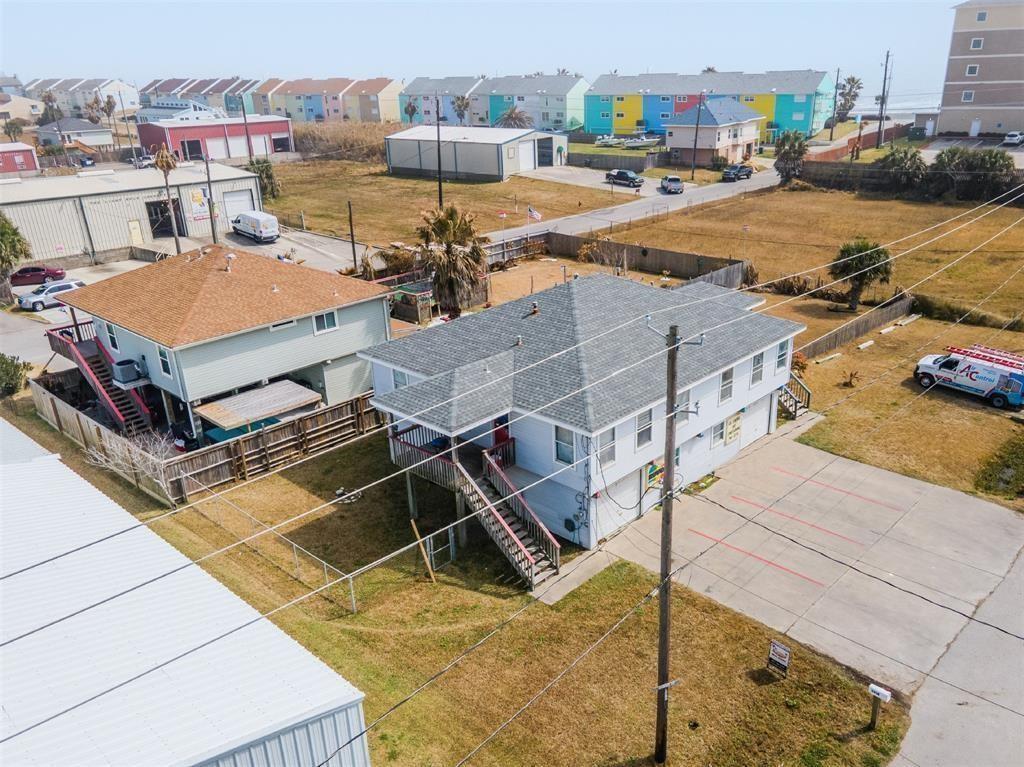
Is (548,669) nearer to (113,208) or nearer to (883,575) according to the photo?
(883,575)

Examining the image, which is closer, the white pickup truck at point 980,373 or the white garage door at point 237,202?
the white pickup truck at point 980,373

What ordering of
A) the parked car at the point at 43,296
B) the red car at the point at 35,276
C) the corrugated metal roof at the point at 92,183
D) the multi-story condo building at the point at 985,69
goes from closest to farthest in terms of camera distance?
the parked car at the point at 43,296
the red car at the point at 35,276
the corrugated metal roof at the point at 92,183
the multi-story condo building at the point at 985,69

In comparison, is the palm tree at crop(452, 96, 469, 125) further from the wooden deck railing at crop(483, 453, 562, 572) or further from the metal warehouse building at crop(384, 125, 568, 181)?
the wooden deck railing at crop(483, 453, 562, 572)

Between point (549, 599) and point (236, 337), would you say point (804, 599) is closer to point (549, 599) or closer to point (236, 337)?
point (549, 599)

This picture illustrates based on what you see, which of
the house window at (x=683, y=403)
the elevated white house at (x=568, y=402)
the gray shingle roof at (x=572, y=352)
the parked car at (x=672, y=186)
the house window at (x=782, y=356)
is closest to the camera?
the elevated white house at (x=568, y=402)

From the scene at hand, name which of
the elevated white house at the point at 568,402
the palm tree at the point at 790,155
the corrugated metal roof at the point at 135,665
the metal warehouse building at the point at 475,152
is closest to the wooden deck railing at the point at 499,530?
the elevated white house at the point at 568,402

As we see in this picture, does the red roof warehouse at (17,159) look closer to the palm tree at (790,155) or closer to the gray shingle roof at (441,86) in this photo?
the gray shingle roof at (441,86)
